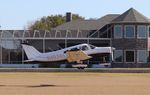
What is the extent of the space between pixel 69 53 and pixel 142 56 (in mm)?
10032

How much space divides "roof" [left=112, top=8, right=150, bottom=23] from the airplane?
6.72 m

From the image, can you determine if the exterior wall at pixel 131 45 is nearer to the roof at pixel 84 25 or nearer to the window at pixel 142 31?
the window at pixel 142 31

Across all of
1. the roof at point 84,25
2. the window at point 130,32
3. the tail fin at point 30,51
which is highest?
the roof at point 84,25

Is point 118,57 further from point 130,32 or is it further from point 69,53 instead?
point 69,53

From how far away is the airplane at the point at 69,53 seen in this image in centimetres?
6078

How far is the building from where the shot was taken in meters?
66.7

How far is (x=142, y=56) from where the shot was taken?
66688 mm

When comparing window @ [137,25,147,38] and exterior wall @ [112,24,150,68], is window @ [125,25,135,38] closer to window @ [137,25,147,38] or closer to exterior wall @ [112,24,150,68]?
exterior wall @ [112,24,150,68]

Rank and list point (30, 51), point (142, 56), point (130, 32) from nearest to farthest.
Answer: point (30, 51) < point (142, 56) < point (130, 32)

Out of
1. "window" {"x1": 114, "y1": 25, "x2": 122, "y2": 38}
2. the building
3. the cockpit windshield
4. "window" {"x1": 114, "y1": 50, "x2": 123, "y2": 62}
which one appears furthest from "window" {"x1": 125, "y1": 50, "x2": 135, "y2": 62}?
the cockpit windshield

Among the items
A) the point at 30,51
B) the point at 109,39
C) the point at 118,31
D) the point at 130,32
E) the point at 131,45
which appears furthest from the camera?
the point at 109,39

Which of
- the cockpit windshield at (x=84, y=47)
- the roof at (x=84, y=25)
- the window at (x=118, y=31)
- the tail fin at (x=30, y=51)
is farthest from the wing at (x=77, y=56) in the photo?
the roof at (x=84, y=25)

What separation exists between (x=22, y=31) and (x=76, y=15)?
5726cm

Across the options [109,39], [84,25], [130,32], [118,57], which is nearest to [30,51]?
[109,39]
